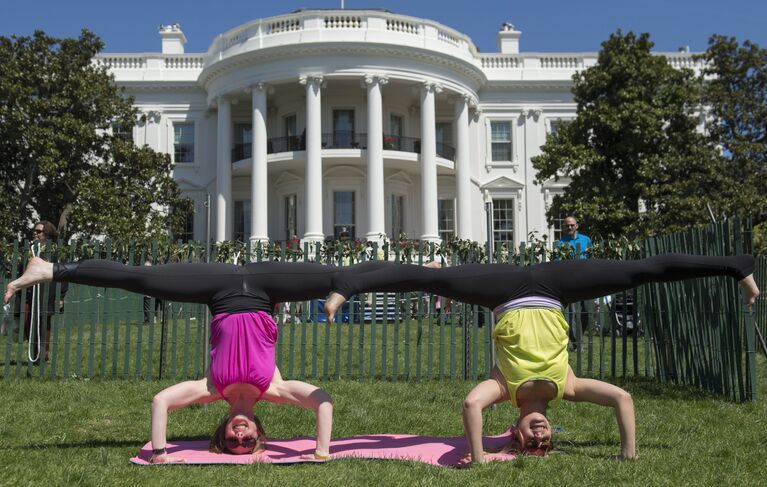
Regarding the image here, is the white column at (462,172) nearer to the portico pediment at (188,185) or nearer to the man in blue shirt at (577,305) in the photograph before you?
the portico pediment at (188,185)

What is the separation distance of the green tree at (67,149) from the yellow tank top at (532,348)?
17.9 metres

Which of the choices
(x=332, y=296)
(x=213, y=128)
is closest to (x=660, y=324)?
(x=332, y=296)

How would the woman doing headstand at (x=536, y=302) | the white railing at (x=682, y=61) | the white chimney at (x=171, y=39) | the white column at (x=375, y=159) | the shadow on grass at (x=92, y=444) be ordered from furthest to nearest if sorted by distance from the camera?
the white chimney at (x=171, y=39), the white railing at (x=682, y=61), the white column at (x=375, y=159), the shadow on grass at (x=92, y=444), the woman doing headstand at (x=536, y=302)

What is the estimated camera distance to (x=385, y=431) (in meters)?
6.20

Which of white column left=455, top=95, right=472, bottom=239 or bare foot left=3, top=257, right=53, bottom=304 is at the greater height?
white column left=455, top=95, right=472, bottom=239

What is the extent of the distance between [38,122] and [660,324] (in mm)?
19032

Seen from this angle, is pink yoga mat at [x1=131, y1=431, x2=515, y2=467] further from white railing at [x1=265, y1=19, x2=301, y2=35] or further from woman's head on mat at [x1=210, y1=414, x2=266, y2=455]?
white railing at [x1=265, y1=19, x2=301, y2=35]

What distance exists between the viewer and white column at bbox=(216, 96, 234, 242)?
2845 cm

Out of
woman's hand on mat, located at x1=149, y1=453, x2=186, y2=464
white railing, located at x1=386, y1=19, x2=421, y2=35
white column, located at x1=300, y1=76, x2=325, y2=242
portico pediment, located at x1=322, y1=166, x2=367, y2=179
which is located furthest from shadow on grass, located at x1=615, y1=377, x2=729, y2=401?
white railing, located at x1=386, y1=19, x2=421, y2=35

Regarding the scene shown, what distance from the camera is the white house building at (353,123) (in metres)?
26.3

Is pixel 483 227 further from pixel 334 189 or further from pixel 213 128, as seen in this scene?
pixel 213 128

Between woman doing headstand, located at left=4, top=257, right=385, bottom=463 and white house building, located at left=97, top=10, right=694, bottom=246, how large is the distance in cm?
1988

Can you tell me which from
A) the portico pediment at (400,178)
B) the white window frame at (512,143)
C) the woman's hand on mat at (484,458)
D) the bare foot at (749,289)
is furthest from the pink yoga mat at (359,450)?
the white window frame at (512,143)

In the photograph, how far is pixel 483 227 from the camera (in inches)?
1180
